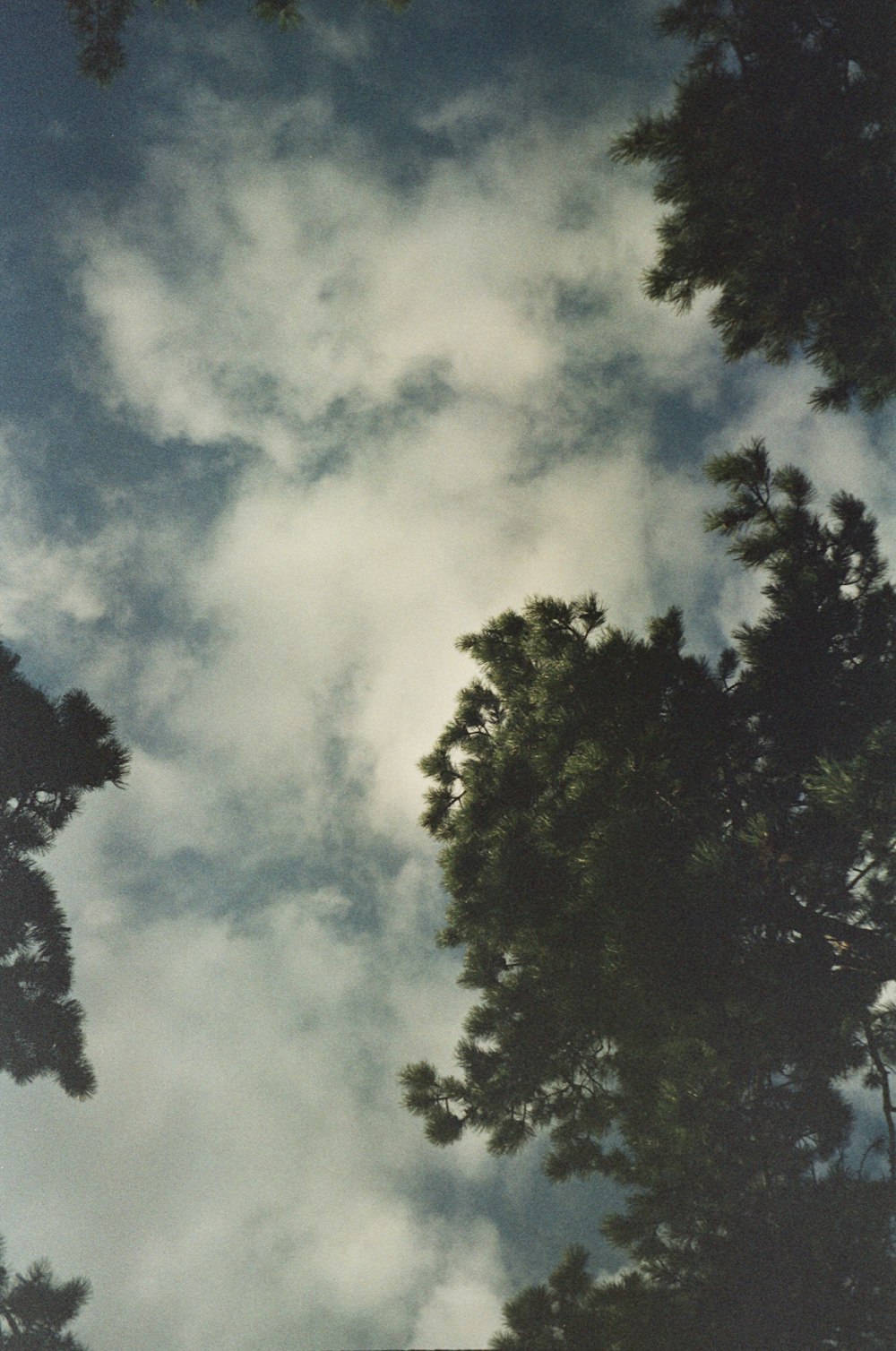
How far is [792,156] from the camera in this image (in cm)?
343

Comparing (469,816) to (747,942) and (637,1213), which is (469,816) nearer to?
(747,942)

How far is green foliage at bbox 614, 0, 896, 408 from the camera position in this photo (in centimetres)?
342

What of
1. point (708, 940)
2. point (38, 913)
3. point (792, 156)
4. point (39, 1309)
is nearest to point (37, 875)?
point (38, 913)

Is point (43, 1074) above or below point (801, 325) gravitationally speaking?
below

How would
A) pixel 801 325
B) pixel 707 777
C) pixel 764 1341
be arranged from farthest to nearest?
pixel 707 777 → pixel 801 325 → pixel 764 1341

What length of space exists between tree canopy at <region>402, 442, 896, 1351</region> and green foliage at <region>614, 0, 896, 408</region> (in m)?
1.68

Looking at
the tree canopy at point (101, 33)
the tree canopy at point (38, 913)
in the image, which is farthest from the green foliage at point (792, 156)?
the tree canopy at point (38, 913)

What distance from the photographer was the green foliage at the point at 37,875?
4.85 metres

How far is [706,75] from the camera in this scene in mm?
3570

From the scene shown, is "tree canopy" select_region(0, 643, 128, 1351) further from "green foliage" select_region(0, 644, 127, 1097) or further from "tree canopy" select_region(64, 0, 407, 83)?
"tree canopy" select_region(64, 0, 407, 83)

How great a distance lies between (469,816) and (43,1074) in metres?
4.28

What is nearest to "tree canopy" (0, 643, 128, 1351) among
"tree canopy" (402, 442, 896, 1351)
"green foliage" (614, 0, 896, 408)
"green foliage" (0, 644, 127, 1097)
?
"green foliage" (0, 644, 127, 1097)

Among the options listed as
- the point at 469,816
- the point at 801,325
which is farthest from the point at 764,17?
the point at 469,816

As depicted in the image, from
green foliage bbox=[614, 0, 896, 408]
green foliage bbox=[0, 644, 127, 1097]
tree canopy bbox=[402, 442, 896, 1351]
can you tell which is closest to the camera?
green foliage bbox=[614, 0, 896, 408]
